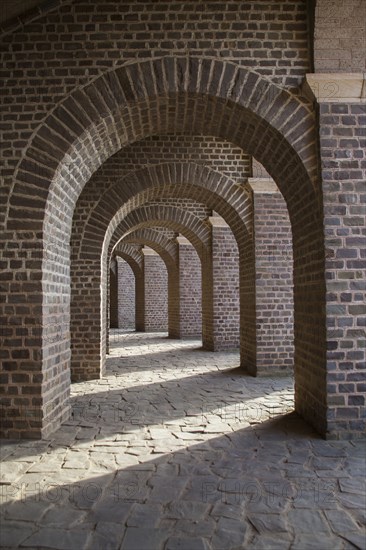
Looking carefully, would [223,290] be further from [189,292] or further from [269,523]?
[269,523]

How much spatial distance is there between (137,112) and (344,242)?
2.61 metres

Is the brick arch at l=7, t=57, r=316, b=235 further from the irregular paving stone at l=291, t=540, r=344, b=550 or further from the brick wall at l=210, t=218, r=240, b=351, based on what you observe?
the brick wall at l=210, t=218, r=240, b=351

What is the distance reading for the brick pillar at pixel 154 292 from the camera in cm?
1980

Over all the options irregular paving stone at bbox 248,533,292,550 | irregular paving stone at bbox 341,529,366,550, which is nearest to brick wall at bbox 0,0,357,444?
irregular paving stone at bbox 341,529,366,550

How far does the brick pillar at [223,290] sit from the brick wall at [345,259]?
7.41m

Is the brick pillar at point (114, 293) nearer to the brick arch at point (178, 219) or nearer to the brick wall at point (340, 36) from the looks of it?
the brick arch at point (178, 219)

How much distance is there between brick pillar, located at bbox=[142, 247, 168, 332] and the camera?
19.8 m

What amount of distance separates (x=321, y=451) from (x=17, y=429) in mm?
2858

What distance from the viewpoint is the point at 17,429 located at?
463cm

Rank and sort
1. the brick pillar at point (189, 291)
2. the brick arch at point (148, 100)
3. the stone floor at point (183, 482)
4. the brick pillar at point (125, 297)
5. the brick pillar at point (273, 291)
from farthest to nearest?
1. the brick pillar at point (125, 297)
2. the brick pillar at point (189, 291)
3. the brick pillar at point (273, 291)
4. the brick arch at point (148, 100)
5. the stone floor at point (183, 482)

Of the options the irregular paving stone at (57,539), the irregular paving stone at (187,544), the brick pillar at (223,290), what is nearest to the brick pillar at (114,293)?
the brick pillar at (223,290)

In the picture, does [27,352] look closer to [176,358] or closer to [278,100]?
[278,100]

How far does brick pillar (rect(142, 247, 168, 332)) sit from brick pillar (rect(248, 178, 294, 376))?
11549 millimetres

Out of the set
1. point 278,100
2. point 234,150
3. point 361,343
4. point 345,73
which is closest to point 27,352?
point 361,343
